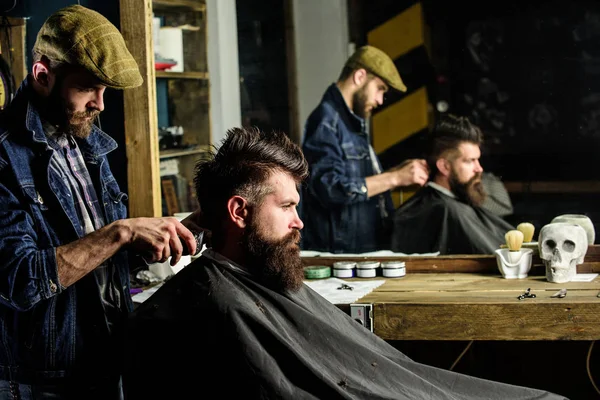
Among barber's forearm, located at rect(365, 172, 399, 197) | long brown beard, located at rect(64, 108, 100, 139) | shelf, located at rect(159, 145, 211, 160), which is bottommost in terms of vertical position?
barber's forearm, located at rect(365, 172, 399, 197)

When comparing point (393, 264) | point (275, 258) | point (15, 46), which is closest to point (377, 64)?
point (393, 264)

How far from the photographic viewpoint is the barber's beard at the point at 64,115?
7.26 feet

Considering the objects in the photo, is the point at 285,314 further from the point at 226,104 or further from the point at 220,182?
the point at 226,104

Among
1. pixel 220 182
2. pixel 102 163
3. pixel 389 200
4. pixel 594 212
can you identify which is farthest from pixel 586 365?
pixel 102 163

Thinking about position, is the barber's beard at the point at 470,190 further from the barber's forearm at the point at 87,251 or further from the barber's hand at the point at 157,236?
the barber's forearm at the point at 87,251

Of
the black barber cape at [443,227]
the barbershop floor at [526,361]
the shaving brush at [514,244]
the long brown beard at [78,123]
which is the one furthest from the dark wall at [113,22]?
the shaving brush at [514,244]

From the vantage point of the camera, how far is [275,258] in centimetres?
234

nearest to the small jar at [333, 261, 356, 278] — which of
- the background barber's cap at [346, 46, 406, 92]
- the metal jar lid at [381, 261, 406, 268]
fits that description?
the metal jar lid at [381, 261, 406, 268]

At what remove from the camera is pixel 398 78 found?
309 cm

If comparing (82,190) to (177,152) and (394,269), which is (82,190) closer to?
(177,152)

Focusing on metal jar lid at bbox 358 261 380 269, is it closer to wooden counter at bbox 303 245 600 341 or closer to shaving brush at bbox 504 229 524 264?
wooden counter at bbox 303 245 600 341

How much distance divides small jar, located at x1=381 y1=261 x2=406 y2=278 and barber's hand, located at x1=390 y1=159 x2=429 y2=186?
31cm

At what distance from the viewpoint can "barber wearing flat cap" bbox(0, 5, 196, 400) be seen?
2043 mm

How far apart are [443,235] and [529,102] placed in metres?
0.60
